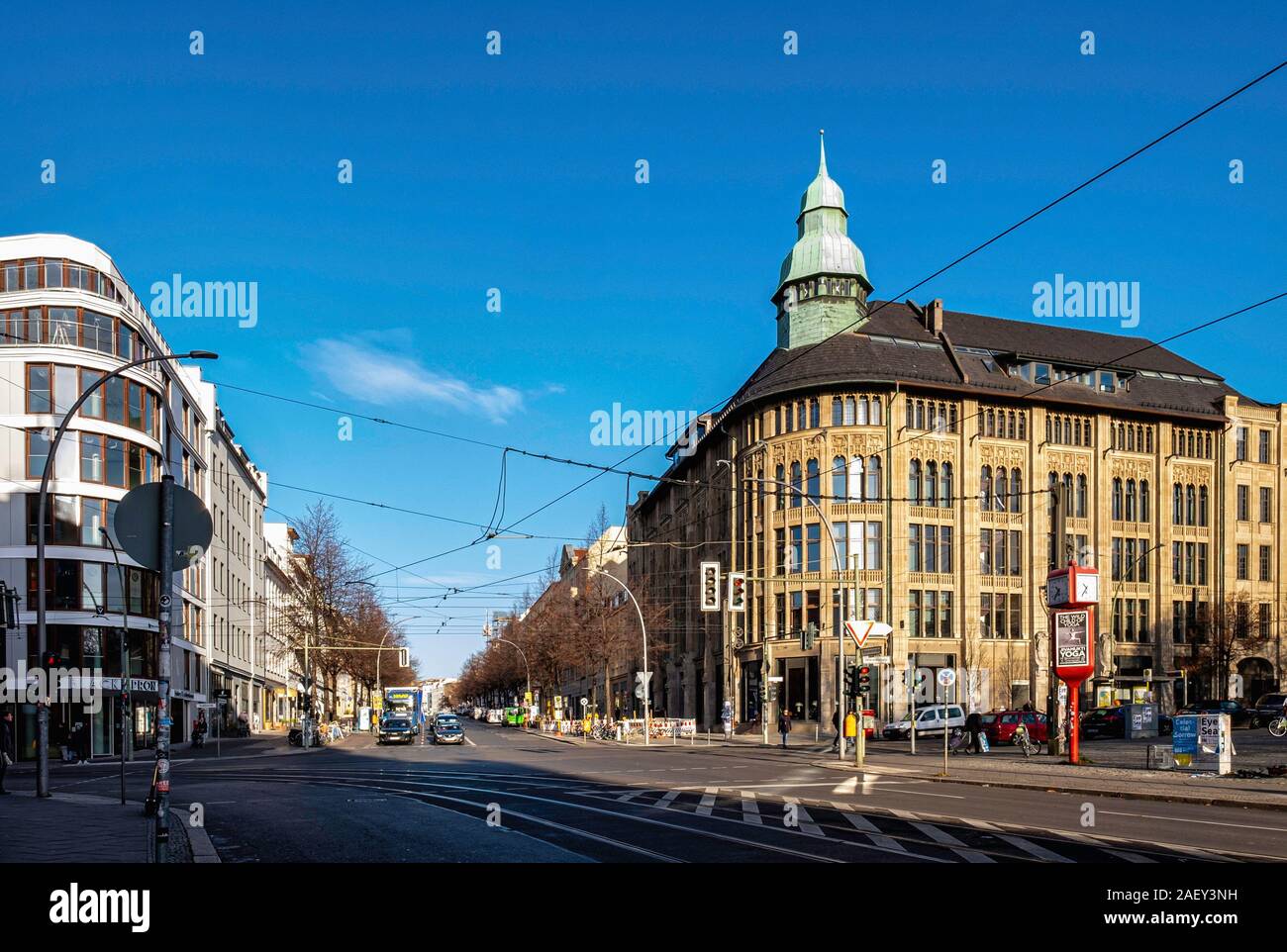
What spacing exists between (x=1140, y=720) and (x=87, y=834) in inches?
1591

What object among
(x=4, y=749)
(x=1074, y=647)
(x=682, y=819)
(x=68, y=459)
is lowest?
(x=4, y=749)

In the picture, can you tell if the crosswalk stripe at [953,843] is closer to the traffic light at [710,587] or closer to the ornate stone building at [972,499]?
the traffic light at [710,587]

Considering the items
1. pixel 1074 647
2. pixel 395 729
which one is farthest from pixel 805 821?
pixel 395 729

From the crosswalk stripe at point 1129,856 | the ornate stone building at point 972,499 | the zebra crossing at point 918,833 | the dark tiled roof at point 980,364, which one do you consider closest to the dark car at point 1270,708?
the ornate stone building at point 972,499

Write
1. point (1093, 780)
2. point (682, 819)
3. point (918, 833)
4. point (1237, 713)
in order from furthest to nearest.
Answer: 1. point (1237, 713)
2. point (1093, 780)
3. point (682, 819)
4. point (918, 833)

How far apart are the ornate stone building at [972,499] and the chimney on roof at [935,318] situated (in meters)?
0.14

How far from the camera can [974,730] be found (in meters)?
44.2

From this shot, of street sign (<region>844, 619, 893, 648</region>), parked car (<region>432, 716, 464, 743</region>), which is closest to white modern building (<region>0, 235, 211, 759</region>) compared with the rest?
parked car (<region>432, 716, 464, 743</region>)

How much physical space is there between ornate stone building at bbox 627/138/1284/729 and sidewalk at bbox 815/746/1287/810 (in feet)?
74.8

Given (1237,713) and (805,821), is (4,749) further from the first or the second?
(1237,713)

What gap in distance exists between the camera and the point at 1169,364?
232 ft
